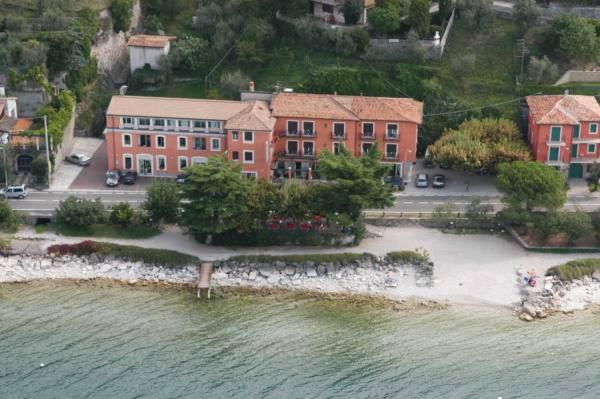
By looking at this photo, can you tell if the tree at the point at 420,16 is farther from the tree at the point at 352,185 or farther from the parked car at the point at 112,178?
the parked car at the point at 112,178


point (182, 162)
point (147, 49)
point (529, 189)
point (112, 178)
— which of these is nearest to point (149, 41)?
point (147, 49)

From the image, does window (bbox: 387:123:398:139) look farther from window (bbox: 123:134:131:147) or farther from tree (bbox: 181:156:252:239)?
window (bbox: 123:134:131:147)

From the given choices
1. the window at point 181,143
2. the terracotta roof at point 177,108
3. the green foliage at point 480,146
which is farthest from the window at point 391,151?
the window at point 181,143

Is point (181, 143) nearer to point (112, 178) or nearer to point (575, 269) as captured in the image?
point (112, 178)

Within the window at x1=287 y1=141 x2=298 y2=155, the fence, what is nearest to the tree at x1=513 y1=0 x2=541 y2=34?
the fence

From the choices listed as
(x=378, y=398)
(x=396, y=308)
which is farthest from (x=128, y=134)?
(x=378, y=398)
